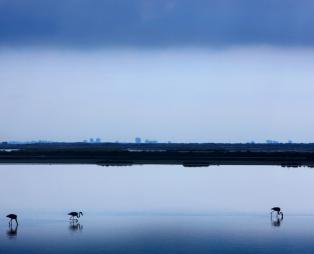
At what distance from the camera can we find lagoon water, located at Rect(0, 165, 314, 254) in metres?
17.8

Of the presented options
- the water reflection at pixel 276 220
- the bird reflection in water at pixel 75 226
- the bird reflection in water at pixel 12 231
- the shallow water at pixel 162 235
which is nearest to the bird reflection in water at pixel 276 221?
the water reflection at pixel 276 220

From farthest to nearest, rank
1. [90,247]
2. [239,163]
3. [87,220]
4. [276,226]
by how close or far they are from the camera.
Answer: [239,163]
[87,220]
[276,226]
[90,247]

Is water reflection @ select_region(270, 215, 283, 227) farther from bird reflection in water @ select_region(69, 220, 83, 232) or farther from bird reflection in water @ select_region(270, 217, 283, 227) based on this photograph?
bird reflection in water @ select_region(69, 220, 83, 232)

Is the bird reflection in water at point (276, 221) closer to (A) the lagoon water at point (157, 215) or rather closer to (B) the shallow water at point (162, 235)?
(A) the lagoon water at point (157, 215)

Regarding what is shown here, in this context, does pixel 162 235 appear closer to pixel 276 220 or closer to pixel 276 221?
pixel 276 221

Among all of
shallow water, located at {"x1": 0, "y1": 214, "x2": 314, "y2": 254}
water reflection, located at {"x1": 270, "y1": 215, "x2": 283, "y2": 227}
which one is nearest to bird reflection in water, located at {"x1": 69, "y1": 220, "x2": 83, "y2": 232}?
shallow water, located at {"x1": 0, "y1": 214, "x2": 314, "y2": 254}

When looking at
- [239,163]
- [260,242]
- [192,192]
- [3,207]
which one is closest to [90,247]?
[260,242]

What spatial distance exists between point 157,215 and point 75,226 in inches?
157

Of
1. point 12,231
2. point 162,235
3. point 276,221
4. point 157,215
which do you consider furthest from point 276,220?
point 12,231

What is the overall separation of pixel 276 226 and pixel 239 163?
38601 millimetres

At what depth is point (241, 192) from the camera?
106 feet

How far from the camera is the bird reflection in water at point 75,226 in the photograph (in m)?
20.7

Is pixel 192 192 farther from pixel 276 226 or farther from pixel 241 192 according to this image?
pixel 276 226

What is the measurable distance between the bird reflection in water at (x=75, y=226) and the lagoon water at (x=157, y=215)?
0.03 m
